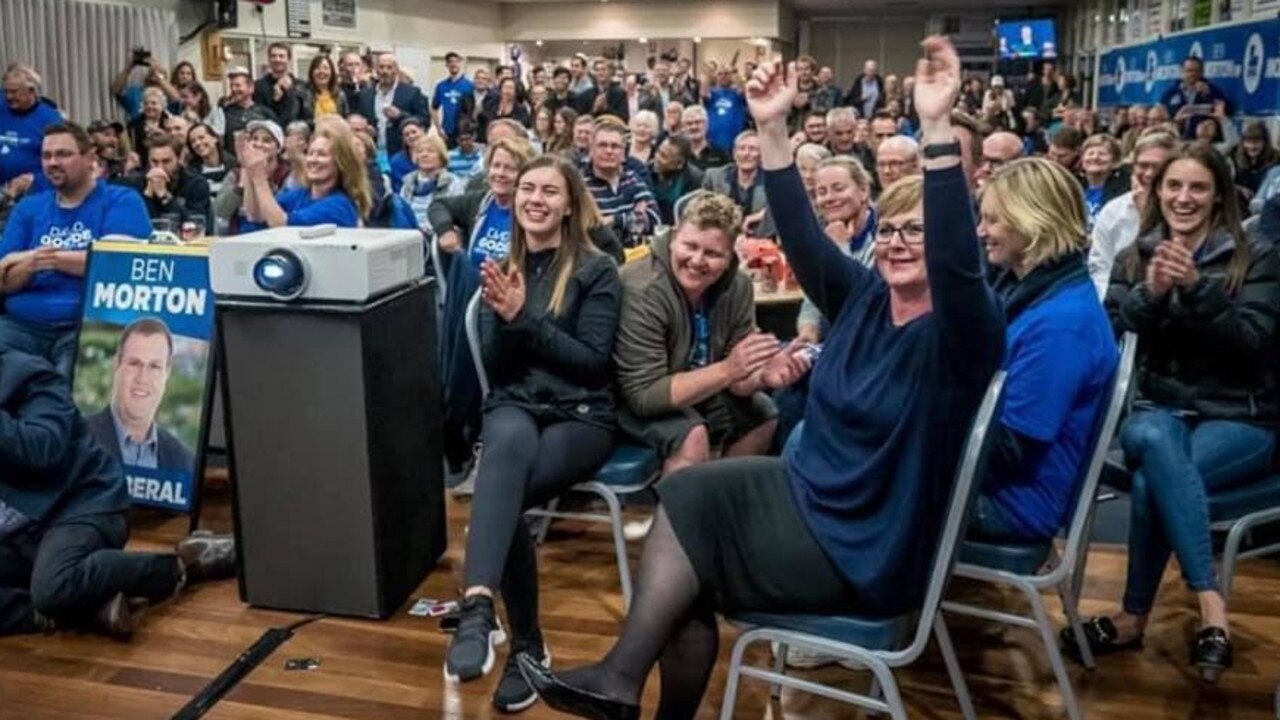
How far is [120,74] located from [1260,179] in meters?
8.36

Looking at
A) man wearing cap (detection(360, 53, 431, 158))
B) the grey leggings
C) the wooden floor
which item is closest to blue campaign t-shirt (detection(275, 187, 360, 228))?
the wooden floor

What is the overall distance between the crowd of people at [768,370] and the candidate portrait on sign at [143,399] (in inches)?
10.3

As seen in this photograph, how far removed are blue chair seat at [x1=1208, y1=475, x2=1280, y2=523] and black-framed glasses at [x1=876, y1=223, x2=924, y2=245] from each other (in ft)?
3.85

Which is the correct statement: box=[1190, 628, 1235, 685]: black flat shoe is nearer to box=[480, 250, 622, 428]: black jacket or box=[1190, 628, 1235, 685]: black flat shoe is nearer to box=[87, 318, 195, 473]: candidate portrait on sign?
box=[480, 250, 622, 428]: black jacket

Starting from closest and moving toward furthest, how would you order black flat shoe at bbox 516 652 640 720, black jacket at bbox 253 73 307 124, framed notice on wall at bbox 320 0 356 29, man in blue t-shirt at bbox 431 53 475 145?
black flat shoe at bbox 516 652 640 720
black jacket at bbox 253 73 307 124
man in blue t-shirt at bbox 431 53 475 145
framed notice on wall at bbox 320 0 356 29

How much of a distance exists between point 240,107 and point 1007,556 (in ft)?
25.5

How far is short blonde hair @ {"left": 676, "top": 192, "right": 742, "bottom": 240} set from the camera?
2799mm

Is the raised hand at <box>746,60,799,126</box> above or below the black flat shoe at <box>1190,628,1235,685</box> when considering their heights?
above

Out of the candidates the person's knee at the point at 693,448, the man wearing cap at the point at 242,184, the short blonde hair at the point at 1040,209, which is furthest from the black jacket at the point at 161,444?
the short blonde hair at the point at 1040,209

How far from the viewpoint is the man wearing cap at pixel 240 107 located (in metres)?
8.45

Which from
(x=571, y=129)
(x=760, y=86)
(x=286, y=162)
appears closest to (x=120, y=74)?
(x=571, y=129)

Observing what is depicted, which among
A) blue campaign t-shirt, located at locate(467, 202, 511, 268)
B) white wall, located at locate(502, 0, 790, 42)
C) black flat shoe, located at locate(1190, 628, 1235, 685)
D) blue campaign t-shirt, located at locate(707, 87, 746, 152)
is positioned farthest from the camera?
white wall, located at locate(502, 0, 790, 42)

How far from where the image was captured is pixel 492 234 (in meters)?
4.28

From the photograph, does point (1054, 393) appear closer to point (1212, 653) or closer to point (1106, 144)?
point (1212, 653)
